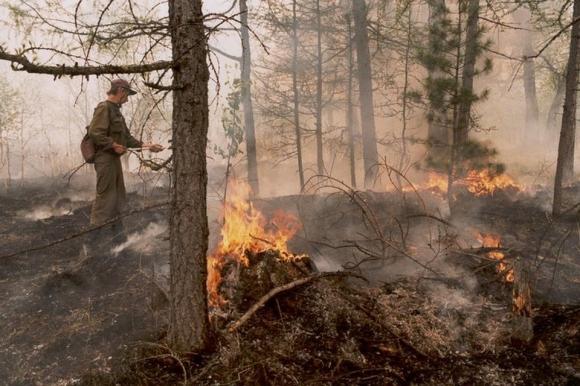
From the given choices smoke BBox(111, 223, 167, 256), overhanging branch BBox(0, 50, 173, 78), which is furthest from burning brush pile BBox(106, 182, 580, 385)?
overhanging branch BBox(0, 50, 173, 78)

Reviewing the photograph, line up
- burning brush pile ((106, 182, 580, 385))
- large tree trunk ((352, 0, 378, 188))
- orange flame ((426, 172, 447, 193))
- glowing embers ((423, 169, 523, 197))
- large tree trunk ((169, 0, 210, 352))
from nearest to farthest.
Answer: large tree trunk ((169, 0, 210, 352))
burning brush pile ((106, 182, 580, 385))
glowing embers ((423, 169, 523, 197))
orange flame ((426, 172, 447, 193))
large tree trunk ((352, 0, 378, 188))

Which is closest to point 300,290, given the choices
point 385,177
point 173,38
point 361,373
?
point 361,373

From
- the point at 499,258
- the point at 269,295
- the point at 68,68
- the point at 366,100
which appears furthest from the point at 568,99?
the point at 68,68

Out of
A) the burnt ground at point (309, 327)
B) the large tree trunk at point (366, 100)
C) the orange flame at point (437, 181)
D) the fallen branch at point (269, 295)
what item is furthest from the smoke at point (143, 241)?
the large tree trunk at point (366, 100)

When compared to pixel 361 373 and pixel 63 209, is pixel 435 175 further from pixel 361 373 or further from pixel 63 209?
pixel 63 209

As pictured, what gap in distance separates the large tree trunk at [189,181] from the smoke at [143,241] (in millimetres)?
2550

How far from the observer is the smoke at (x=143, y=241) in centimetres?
629

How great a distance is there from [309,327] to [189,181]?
6.40 feet

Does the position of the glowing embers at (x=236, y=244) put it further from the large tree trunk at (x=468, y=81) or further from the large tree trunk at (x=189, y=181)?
the large tree trunk at (x=468, y=81)

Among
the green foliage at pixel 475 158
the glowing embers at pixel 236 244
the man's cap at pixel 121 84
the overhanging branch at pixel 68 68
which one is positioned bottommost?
the glowing embers at pixel 236 244

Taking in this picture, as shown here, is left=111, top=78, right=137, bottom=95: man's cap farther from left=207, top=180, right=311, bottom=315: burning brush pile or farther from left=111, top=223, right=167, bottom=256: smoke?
left=207, top=180, right=311, bottom=315: burning brush pile

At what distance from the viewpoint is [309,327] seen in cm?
427

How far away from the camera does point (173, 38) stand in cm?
340

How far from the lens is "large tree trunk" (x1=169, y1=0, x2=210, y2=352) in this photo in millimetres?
3361
